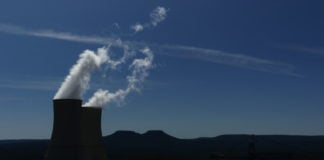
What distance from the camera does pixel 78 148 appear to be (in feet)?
127

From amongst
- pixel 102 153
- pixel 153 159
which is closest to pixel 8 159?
pixel 153 159

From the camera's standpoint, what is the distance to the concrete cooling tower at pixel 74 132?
122ft

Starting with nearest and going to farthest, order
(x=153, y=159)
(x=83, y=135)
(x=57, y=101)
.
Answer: (x=57, y=101) < (x=83, y=135) < (x=153, y=159)

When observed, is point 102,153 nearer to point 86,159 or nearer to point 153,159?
point 86,159

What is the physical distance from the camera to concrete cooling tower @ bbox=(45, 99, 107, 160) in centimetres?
3716

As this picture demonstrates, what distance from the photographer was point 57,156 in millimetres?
37500

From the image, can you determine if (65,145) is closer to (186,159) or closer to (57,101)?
(57,101)

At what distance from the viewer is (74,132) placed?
38.0m

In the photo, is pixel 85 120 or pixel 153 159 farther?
pixel 153 159

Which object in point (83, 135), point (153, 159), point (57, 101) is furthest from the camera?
point (153, 159)

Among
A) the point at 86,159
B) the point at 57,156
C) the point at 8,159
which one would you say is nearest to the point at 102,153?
the point at 86,159

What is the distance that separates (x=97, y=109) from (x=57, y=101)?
4.12m

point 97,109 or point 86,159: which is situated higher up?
point 97,109

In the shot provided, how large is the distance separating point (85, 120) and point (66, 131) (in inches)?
92.5
